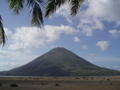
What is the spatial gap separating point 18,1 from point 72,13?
270 centimetres

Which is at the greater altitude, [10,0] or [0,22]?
[10,0]

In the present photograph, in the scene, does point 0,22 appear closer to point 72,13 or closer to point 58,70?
point 72,13

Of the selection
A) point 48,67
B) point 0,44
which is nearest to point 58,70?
point 48,67

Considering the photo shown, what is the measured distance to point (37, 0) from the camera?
15.8m

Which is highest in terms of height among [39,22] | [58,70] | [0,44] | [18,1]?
[58,70]

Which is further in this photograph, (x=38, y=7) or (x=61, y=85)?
(x=61, y=85)

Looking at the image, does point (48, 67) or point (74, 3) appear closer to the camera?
point (74, 3)

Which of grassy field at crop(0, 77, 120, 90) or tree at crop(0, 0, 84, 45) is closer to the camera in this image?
tree at crop(0, 0, 84, 45)

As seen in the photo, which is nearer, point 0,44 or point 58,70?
point 0,44

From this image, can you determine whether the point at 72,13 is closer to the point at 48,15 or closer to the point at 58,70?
the point at 48,15

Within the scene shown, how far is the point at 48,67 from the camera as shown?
197 meters

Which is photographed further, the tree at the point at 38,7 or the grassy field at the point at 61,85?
the grassy field at the point at 61,85

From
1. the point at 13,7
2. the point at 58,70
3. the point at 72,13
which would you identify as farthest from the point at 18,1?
the point at 58,70

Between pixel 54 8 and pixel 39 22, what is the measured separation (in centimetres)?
98
